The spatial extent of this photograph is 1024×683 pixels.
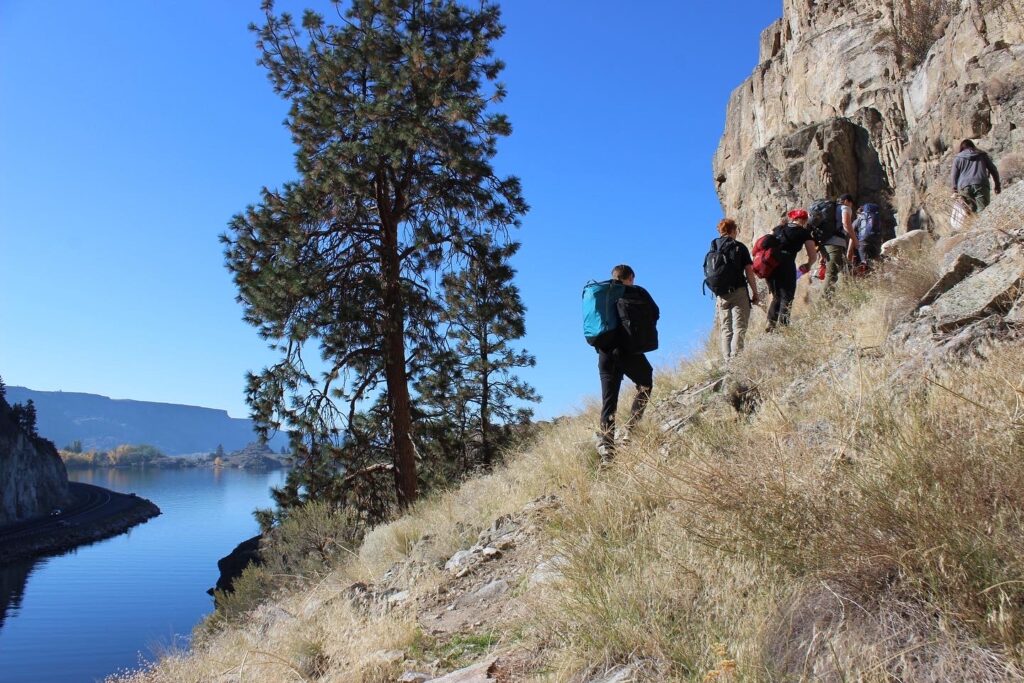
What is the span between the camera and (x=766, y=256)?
8586 mm

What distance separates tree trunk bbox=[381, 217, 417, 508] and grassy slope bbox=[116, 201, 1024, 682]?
310 inches

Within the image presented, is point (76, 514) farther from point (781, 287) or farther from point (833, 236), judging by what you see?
point (781, 287)

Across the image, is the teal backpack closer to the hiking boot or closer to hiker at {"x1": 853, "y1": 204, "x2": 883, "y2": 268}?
the hiking boot

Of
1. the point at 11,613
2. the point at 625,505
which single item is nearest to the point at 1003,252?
the point at 625,505

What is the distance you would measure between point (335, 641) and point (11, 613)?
1996 inches

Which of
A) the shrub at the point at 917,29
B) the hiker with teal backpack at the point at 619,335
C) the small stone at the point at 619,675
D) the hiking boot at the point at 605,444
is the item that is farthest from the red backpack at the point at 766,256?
the shrub at the point at 917,29

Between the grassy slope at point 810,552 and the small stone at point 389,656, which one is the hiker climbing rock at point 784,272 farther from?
the small stone at point 389,656

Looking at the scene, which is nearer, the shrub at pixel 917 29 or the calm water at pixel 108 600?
the shrub at pixel 917 29

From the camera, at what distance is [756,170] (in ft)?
62.4

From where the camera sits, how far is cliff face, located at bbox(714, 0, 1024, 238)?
1395cm

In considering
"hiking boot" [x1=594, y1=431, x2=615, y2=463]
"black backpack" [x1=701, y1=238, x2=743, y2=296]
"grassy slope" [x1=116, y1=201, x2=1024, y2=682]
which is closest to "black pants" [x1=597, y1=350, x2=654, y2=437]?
"hiking boot" [x1=594, y1=431, x2=615, y2=463]

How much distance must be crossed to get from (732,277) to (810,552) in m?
5.69

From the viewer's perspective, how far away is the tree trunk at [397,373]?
42.0 ft

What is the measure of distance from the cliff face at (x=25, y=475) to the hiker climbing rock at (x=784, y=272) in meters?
86.2
